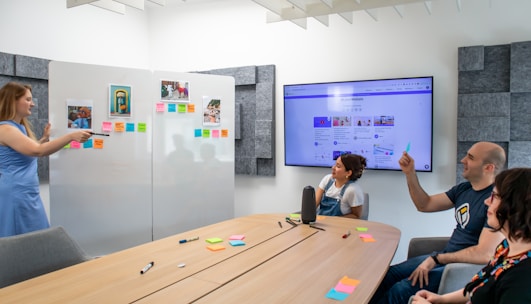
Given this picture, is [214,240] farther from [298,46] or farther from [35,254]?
[298,46]

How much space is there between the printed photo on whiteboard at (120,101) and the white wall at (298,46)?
0.95 meters

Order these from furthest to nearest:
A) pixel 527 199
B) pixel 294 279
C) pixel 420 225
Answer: pixel 420 225 → pixel 294 279 → pixel 527 199

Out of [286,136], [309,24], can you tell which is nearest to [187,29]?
[309,24]

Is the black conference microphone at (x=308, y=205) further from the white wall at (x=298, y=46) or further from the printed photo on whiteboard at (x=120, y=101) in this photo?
the printed photo on whiteboard at (x=120, y=101)

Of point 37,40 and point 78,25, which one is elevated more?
point 78,25

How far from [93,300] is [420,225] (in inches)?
117

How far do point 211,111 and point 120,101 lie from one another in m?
0.87

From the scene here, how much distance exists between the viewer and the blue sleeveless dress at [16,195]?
2508 millimetres

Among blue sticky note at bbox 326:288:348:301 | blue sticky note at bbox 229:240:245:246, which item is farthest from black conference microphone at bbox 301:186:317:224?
blue sticky note at bbox 326:288:348:301

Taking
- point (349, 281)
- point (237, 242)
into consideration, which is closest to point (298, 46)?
point (237, 242)

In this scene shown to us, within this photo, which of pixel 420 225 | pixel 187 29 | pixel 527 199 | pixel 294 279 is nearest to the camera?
pixel 527 199

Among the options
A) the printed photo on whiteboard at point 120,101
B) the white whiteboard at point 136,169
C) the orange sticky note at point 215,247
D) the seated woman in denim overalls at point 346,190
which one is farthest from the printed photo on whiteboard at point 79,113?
the seated woman in denim overalls at point 346,190

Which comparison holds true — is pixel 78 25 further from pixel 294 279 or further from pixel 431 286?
pixel 431 286

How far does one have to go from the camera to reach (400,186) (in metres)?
3.62
